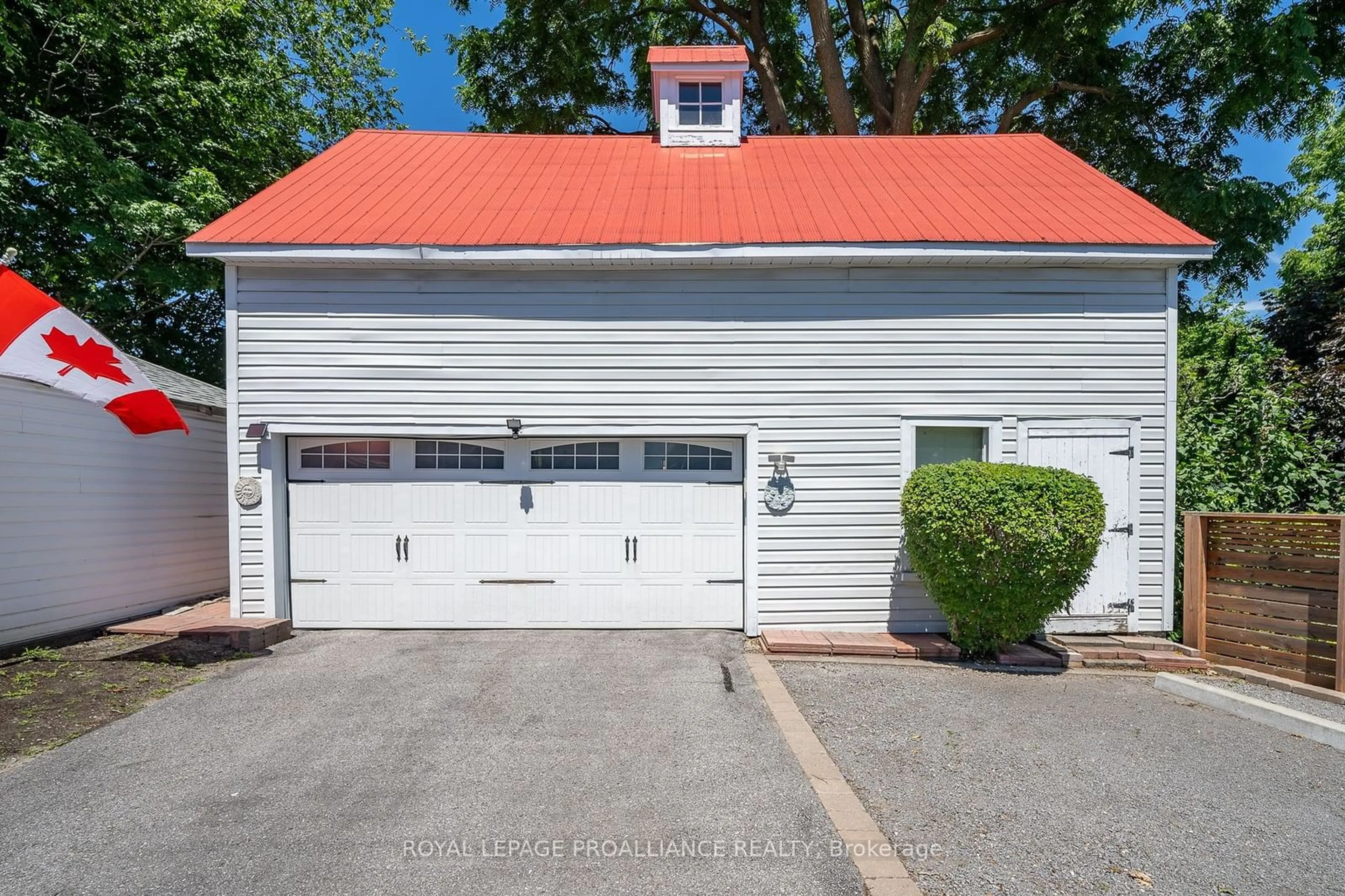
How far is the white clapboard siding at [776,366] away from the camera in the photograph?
23.1 feet

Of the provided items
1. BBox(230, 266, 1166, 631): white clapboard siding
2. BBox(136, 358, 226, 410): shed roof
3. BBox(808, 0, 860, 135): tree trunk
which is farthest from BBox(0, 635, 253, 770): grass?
BBox(808, 0, 860, 135): tree trunk

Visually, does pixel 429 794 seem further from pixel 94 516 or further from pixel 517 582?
pixel 94 516

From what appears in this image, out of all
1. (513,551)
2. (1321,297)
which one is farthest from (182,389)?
(1321,297)

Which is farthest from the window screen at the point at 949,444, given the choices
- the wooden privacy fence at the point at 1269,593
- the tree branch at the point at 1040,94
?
the tree branch at the point at 1040,94

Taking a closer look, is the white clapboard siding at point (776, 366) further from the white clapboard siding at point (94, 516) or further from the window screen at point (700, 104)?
the window screen at point (700, 104)

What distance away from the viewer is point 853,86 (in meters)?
16.2

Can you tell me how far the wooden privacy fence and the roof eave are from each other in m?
2.75

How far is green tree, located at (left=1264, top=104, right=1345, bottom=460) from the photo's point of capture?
28.1ft

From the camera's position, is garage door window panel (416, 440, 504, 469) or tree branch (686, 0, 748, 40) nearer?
garage door window panel (416, 440, 504, 469)

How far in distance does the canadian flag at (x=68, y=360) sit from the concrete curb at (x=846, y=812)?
541 cm

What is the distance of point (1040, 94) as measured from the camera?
13250mm

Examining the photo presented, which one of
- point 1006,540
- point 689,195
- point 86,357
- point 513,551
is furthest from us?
point 689,195

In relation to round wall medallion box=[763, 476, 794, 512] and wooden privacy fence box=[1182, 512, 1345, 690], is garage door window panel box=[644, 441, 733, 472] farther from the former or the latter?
wooden privacy fence box=[1182, 512, 1345, 690]

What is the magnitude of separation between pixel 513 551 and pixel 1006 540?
4.75 m
